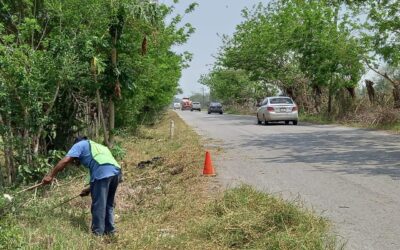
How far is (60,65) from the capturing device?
9984 mm

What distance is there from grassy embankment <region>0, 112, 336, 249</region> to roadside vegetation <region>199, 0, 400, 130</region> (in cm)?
1247

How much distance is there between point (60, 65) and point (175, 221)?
4122mm

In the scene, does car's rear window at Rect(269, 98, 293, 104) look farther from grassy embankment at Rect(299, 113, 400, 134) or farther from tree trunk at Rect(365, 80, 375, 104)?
tree trunk at Rect(365, 80, 375, 104)

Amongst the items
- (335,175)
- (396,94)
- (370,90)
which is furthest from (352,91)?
(335,175)

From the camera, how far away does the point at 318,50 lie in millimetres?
29625

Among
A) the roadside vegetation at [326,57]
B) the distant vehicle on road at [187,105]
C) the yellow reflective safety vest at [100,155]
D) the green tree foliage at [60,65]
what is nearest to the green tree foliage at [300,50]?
the roadside vegetation at [326,57]

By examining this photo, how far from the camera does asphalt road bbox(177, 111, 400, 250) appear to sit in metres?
6.85

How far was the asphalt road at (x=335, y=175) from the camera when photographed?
22.5ft

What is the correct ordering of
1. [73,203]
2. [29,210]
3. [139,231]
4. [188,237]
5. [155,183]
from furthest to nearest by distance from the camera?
1. [155,183]
2. [73,203]
3. [29,210]
4. [139,231]
5. [188,237]

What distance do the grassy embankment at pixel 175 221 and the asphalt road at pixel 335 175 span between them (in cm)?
54

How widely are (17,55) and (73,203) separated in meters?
2.72

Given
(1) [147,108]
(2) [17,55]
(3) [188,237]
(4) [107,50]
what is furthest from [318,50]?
(3) [188,237]

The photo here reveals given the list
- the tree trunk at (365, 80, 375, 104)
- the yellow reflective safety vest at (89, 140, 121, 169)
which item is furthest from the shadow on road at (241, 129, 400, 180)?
the tree trunk at (365, 80, 375, 104)

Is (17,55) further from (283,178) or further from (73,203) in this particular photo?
(283,178)
